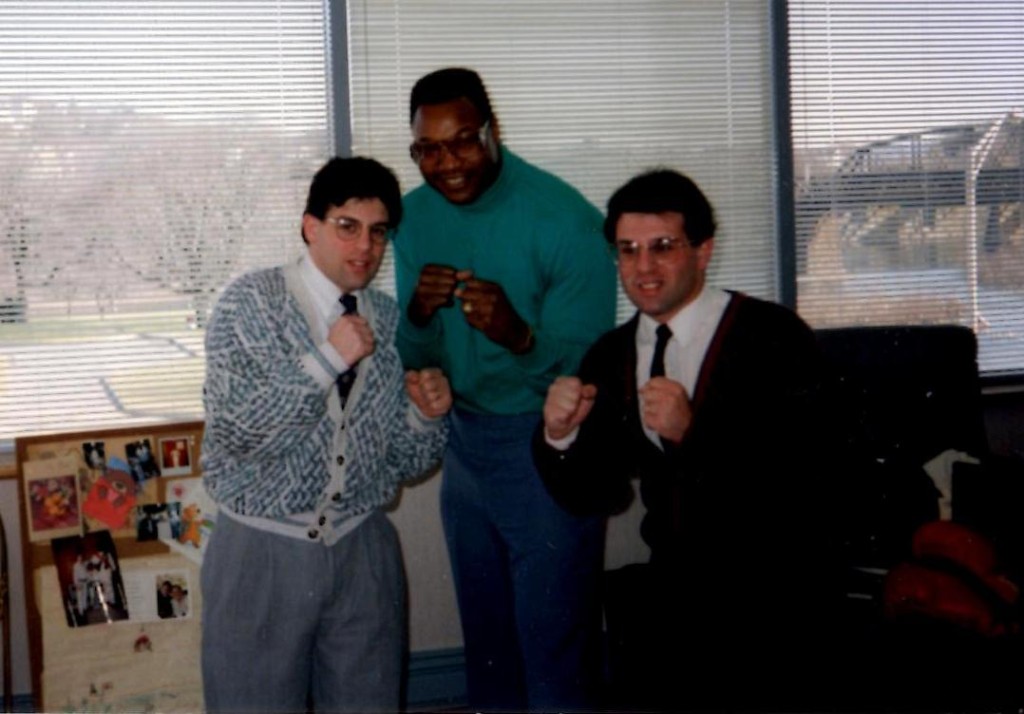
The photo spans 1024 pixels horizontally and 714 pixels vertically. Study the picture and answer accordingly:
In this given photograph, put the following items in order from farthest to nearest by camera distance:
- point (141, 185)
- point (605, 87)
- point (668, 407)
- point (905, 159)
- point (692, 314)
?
point (905, 159)
point (605, 87)
point (141, 185)
point (692, 314)
point (668, 407)

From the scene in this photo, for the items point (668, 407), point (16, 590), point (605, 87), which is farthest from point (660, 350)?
point (16, 590)

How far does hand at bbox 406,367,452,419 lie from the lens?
5.62 feet

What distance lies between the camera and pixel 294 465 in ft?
5.31

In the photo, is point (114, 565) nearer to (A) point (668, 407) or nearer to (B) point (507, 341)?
(B) point (507, 341)

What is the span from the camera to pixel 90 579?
93.0 inches

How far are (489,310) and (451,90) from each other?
1.23ft

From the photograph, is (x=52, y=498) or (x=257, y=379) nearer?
(x=257, y=379)

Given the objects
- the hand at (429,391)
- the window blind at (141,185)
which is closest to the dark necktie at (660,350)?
the hand at (429,391)

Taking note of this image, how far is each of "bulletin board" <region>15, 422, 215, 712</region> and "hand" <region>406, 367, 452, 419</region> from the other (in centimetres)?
93

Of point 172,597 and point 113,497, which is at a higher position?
point 113,497

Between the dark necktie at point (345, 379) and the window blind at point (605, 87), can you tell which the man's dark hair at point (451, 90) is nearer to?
the dark necktie at point (345, 379)

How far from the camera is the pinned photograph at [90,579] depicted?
2.35 metres

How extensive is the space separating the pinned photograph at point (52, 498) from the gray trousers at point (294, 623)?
0.83 metres

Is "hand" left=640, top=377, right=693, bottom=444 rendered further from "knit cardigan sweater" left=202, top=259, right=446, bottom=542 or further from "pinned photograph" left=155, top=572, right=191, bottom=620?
"pinned photograph" left=155, top=572, right=191, bottom=620
